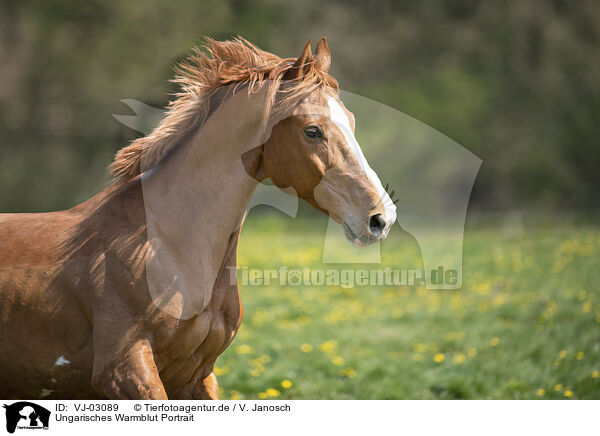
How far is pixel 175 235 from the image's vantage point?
2486 millimetres

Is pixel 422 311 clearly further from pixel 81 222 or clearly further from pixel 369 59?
pixel 369 59

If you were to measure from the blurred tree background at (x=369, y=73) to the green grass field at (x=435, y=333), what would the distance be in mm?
5633

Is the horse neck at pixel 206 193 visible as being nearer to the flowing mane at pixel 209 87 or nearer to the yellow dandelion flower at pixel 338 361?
the flowing mane at pixel 209 87

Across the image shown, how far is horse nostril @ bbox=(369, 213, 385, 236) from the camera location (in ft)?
7.70

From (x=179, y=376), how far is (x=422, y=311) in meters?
5.79

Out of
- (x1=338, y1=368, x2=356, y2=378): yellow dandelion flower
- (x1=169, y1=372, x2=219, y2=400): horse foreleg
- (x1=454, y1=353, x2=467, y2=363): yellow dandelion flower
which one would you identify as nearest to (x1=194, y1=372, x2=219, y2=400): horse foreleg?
(x1=169, y1=372, x2=219, y2=400): horse foreleg

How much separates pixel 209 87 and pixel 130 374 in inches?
52.3

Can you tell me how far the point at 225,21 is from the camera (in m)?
14.6

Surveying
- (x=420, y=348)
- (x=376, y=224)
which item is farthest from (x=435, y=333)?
(x=376, y=224)

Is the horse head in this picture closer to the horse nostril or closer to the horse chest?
the horse nostril

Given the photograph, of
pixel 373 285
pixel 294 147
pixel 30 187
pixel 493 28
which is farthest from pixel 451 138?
pixel 294 147

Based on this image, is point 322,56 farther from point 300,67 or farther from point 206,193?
point 206,193

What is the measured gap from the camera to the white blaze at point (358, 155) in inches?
93.4
